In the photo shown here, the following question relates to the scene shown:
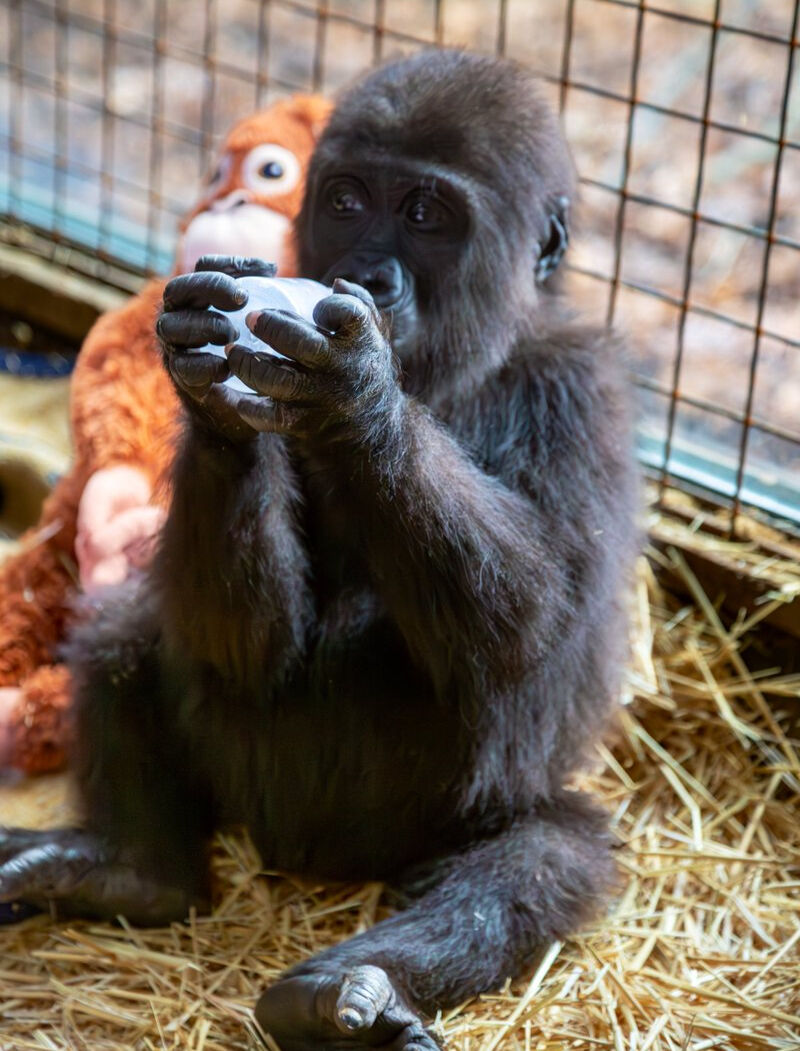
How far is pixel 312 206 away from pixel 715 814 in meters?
A: 1.51

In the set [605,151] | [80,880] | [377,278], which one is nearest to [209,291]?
[377,278]

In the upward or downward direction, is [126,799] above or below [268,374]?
below

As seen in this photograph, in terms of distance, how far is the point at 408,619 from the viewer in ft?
8.54

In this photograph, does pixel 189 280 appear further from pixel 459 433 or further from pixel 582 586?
→ pixel 582 586

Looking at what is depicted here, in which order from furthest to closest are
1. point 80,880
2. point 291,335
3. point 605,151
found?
point 605,151
point 80,880
point 291,335

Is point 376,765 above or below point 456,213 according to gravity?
below

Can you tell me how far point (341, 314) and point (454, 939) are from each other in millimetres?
1081

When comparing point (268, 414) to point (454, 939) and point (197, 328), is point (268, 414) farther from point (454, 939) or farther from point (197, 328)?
point (454, 939)

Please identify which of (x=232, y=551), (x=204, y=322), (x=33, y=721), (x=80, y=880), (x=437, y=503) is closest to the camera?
(x=204, y=322)

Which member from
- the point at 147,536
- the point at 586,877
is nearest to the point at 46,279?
the point at 147,536

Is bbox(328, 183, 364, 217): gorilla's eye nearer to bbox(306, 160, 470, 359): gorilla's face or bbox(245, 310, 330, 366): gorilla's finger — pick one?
bbox(306, 160, 470, 359): gorilla's face

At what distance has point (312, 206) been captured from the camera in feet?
9.40

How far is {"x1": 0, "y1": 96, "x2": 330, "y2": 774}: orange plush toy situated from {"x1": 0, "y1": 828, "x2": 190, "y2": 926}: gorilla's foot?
33 cm

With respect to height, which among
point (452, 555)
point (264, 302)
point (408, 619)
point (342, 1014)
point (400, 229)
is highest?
point (400, 229)
